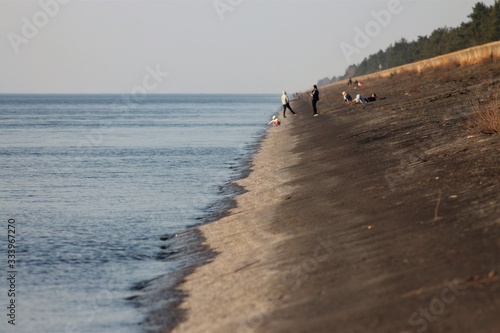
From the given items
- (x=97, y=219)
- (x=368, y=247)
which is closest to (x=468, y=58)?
(x=97, y=219)

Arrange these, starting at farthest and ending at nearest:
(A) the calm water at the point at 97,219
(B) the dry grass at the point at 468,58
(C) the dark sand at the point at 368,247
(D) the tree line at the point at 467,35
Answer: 1. (D) the tree line at the point at 467,35
2. (B) the dry grass at the point at 468,58
3. (A) the calm water at the point at 97,219
4. (C) the dark sand at the point at 368,247

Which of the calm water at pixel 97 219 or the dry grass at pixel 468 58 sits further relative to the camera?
the dry grass at pixel 468 58

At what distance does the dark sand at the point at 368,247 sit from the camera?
902 centimetres

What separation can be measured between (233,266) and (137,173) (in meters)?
18.2

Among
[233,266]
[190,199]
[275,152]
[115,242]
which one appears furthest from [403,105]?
[233,266]

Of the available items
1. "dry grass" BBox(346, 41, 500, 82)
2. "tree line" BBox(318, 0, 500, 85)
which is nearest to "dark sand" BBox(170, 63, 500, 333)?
"dry grass" BBox(346, 41, 500, 82)

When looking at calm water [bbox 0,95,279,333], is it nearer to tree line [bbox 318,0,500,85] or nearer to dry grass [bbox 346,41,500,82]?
dry grass [bbox 346,41,500,82]

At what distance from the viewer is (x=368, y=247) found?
11.8 m

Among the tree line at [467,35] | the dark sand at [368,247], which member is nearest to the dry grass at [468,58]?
the tree line at [467,35]

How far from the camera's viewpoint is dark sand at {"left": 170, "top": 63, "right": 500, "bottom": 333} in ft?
29.6

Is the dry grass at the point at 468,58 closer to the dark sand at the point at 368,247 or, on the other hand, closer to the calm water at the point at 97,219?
the calm water at the point at 97,219

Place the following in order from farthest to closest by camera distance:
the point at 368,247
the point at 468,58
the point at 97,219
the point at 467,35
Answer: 1. the point at 467,35
2. the point at 468,58
3. the point at 97,219
4. the point at 368,247

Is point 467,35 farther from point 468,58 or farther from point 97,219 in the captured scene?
point 97,219

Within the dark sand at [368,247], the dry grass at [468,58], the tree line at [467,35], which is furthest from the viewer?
the tree line at [467,35]
